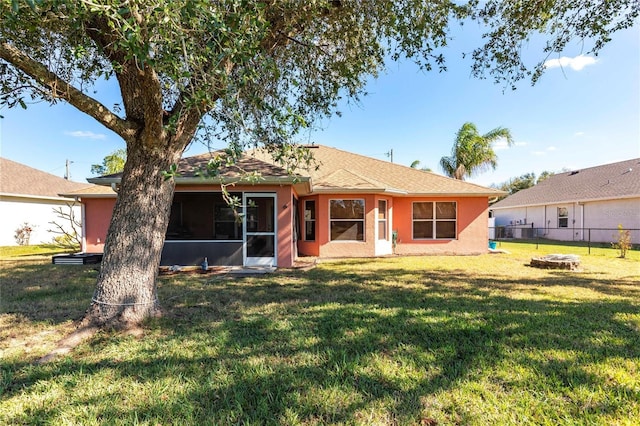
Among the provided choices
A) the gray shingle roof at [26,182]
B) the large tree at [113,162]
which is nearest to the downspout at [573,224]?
the gray shingle roof at [26,182]

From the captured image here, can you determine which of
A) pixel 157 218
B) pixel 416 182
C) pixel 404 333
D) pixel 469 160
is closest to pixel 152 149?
pixel 157 218

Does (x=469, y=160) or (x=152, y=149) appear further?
(x=469, y=160)

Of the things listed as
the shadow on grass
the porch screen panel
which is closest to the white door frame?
the porch screen panel

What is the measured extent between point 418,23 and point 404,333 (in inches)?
257

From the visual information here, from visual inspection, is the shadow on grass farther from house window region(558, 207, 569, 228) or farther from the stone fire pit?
house window region(558, 207, 569, 228)

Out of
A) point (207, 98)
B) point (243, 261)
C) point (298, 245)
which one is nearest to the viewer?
point (207, 98)

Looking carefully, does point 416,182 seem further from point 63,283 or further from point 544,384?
point 63,283

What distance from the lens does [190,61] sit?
10.7 ft

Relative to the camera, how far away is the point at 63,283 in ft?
24.3

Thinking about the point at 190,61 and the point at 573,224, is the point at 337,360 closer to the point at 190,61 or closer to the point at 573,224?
the point at 190,61

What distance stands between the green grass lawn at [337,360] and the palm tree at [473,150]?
581 inches

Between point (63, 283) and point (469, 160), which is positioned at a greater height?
point (469, 160)

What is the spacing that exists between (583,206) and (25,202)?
116ft

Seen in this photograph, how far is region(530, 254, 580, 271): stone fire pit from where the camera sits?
30.2ft
